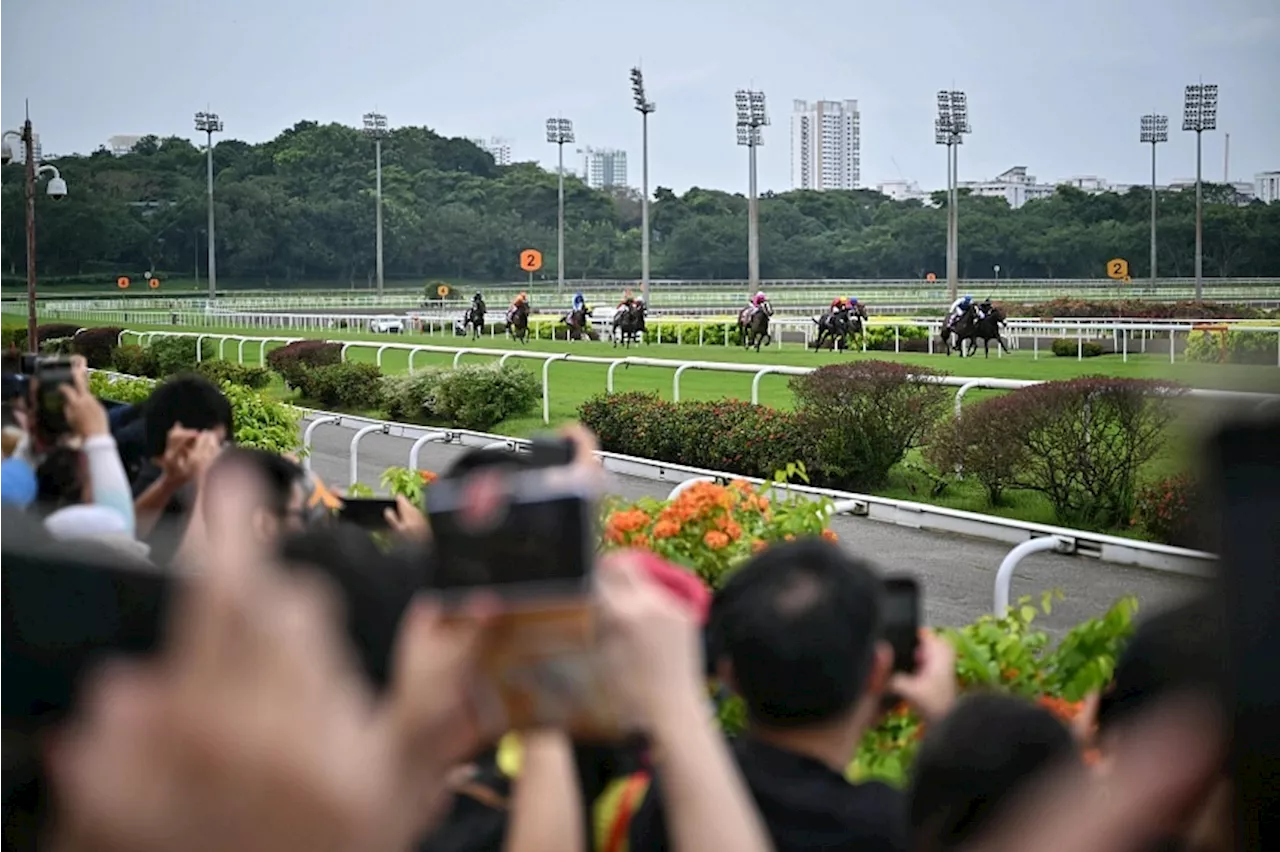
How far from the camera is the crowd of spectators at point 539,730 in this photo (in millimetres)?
795

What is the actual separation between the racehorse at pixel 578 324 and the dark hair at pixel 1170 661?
2905 cm

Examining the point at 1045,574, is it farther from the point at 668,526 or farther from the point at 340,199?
the point at 340,199

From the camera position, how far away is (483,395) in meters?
15.0

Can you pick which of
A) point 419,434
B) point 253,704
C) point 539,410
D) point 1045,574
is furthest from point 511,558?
point 539,410

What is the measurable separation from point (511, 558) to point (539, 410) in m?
14.6

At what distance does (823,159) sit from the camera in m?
105

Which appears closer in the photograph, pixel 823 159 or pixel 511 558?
pixel 511 558

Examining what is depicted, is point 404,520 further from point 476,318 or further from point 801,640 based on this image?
point 476,318

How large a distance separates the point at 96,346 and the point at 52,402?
1830 centimetres

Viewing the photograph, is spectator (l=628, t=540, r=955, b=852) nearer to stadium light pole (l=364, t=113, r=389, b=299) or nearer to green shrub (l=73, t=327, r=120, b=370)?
green shrub (l=73, t=327, r=120, b=370)

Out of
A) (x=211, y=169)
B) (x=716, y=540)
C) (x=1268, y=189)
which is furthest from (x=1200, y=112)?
(x=716, y=540)

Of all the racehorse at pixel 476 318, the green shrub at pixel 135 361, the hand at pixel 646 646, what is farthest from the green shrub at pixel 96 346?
the hand at pixel 646 646

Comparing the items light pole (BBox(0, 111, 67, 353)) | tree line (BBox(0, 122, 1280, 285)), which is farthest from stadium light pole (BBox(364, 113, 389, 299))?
light pole (BBox(0, 111, 67, 353))

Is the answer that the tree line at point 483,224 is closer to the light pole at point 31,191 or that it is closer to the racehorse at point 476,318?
the light pole at point 31,191
